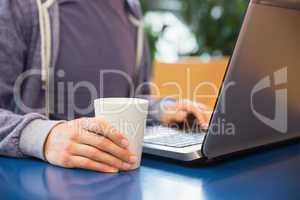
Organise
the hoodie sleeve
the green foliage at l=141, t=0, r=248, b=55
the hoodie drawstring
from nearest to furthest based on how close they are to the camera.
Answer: the hoodie sleeve < the hoodie drawstring < the green foliage at l=141, t=0, r=248, b=55

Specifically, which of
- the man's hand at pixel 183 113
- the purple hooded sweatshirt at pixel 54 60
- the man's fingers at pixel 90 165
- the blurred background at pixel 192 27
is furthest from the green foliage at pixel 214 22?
the man's fingers at pixel 90 165

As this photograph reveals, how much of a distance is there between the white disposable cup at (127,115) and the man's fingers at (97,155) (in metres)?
0.03

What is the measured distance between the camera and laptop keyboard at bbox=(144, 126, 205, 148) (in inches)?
29.5

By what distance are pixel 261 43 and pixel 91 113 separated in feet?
1.61

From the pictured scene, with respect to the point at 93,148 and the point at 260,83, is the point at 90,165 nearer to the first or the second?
the point at 93,148

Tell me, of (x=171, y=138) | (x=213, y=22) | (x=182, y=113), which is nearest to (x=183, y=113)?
(x=182, y=113)

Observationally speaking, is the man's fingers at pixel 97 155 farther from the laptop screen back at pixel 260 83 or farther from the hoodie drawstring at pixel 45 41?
the hoodie drawstring at pixel 45 41

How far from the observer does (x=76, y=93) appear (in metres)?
1.00

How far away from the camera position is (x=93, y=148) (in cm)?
65

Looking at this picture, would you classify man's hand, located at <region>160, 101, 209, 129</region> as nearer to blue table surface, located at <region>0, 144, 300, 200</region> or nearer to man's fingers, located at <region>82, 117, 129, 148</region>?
blue table surface, located at <region>0, 144, 300, 200</region>

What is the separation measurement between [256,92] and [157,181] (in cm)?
22

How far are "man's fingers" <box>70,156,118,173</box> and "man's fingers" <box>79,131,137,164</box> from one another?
0.08ft

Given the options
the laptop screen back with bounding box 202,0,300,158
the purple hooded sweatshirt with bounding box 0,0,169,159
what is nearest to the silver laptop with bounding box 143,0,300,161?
the laptop screen back with bounding box 202,0,300,158

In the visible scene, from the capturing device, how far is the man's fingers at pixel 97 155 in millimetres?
646
